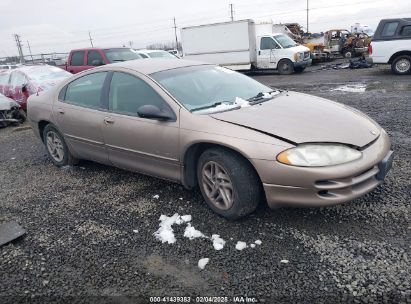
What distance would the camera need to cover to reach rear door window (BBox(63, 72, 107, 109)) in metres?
4.41

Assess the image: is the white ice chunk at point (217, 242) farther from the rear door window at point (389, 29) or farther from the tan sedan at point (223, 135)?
the rear door window at point (389, 29)

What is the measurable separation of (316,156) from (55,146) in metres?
3.87

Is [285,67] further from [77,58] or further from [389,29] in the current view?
[77,58]

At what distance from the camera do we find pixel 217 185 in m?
3.42

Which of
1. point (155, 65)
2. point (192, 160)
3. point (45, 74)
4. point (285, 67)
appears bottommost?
point (285, 67)

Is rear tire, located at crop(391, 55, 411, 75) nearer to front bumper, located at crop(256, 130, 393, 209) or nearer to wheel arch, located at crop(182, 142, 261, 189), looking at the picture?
front bumper, located at crop(256, 130, 393, 209)

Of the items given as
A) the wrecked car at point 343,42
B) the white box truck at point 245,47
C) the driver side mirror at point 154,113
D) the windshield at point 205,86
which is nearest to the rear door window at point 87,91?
the windshield at point 205,86

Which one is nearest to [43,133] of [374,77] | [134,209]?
[134,209]

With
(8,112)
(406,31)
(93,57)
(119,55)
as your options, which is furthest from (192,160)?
(406,31)

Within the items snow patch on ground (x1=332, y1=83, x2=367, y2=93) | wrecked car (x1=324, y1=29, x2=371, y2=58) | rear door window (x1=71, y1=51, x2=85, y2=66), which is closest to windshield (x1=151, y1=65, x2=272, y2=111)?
snow patch on ground (x1=332, y1=83, x2=367, y2=93)

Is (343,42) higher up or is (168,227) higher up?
(343,42)

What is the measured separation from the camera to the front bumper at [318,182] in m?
2.89

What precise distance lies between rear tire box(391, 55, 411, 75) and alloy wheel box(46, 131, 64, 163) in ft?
39.5

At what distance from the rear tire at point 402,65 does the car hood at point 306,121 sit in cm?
1091
